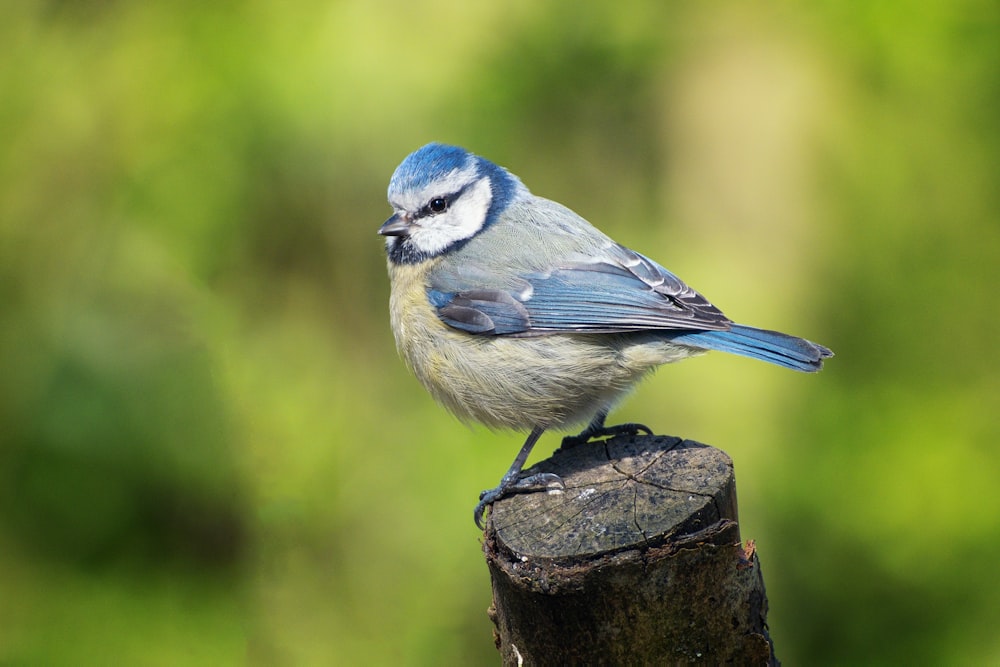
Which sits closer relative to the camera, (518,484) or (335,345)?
(518,484)

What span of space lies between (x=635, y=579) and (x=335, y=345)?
101 inches

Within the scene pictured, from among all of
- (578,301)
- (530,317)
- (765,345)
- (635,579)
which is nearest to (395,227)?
(530,317)

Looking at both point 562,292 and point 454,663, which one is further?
point 454,663

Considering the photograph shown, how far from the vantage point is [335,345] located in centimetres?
424

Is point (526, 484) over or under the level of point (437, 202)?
under

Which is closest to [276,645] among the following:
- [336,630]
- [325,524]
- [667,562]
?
[336,630]

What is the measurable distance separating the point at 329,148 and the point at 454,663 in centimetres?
214

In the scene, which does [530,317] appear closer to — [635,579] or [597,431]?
[597,431]

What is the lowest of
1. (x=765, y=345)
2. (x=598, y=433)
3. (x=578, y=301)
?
(x=598, y=433)

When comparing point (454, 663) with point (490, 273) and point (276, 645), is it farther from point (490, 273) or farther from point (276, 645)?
point (490, 273)

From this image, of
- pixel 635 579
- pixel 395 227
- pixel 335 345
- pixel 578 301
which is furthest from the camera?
pixel 335 345

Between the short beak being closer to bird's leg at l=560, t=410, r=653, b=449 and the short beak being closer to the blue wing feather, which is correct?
the blue wing feather

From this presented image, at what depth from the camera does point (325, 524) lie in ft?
13.0

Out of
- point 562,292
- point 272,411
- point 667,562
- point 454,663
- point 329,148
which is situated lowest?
point 454,663
